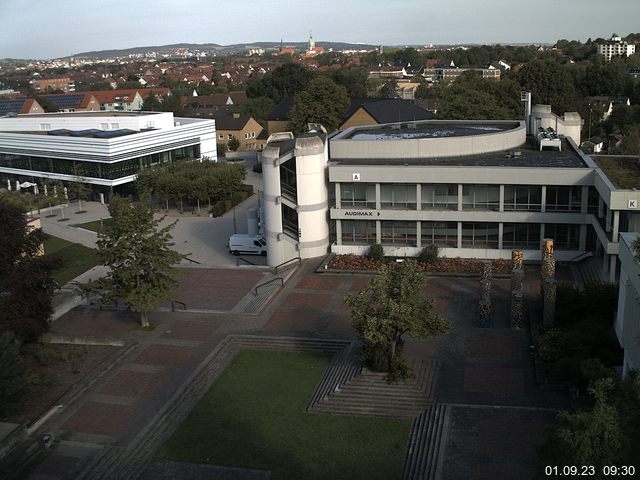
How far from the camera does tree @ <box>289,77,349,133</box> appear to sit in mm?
70812

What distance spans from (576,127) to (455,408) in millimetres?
32006

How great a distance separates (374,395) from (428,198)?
52.1 ft

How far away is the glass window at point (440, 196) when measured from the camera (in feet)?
116

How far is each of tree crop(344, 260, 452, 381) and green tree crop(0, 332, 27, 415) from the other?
1011 cm

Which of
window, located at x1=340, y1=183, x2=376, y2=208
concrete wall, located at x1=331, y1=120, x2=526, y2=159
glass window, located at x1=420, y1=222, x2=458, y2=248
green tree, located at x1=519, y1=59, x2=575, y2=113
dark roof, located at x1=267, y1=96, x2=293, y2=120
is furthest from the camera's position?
dark roof, located at x1=267, y1=96, x2=293, y2=120

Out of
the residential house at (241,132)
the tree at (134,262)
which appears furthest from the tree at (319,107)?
the tree at (134,262)

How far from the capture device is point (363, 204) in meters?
36.6

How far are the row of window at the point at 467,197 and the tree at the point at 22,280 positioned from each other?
16.0 m

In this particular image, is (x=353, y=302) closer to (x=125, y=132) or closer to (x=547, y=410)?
(x=547, y=410)

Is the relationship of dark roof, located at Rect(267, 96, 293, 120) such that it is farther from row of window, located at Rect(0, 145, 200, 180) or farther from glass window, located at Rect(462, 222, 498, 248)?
glass window, located at Rect(462, 222, 498, 248)

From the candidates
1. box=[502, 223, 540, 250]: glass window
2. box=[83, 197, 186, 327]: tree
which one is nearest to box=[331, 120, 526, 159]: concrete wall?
box=[502, 223, 540, 250]: glass window

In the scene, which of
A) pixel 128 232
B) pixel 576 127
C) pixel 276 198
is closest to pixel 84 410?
pixel 128 232

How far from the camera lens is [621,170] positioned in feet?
111

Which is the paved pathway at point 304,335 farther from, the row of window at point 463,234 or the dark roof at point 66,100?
the dark roof at point 66,100
